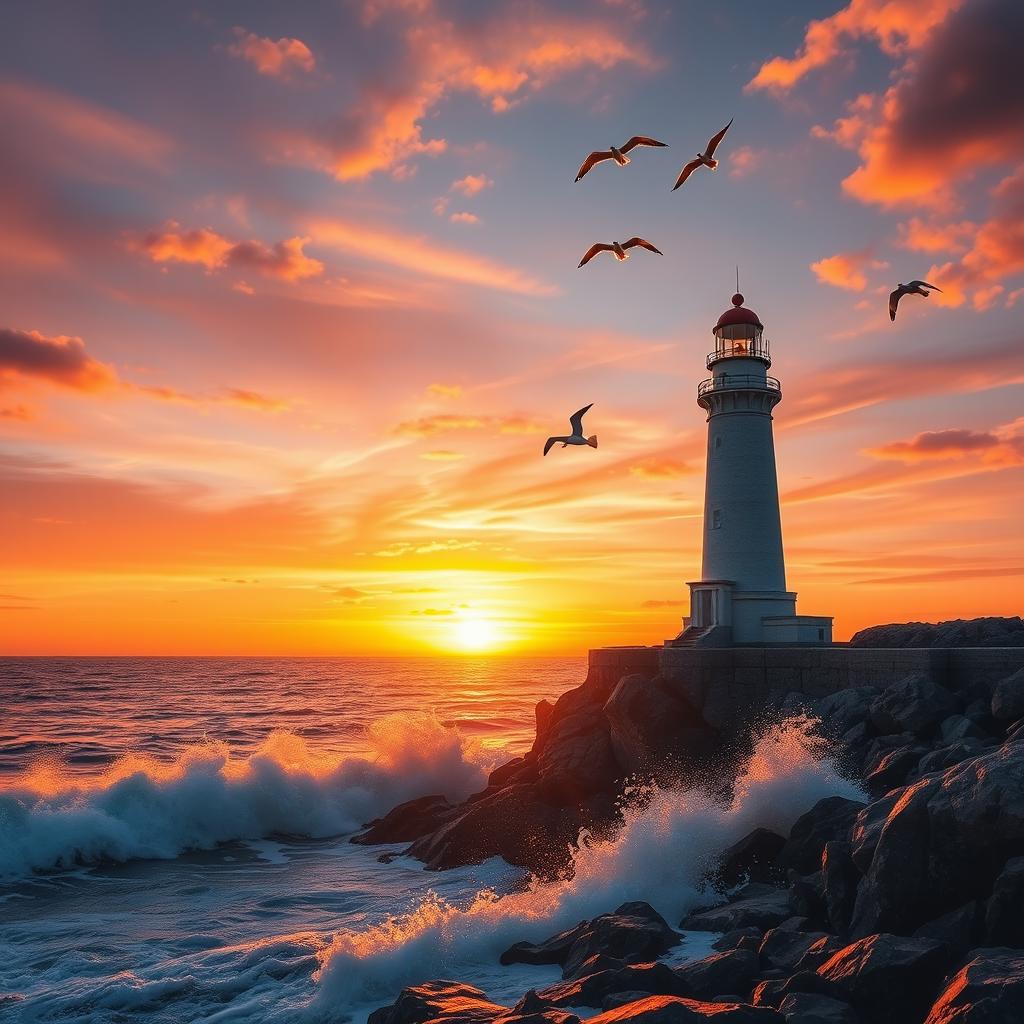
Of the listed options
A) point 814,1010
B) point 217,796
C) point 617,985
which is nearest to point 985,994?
point 814,1010

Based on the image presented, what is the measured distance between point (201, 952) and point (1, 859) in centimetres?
789

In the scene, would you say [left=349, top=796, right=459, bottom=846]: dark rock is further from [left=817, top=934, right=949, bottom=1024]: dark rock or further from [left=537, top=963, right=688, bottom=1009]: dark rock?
[left=817, top=934, right=949, bottom=1024]: dark rock

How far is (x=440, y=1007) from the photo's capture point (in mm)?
7141

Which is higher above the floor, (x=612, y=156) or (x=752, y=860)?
(x=612, y=156)

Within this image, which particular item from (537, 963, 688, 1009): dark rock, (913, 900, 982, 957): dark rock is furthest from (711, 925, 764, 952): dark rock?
(913, 900, 982, 957): dark rock

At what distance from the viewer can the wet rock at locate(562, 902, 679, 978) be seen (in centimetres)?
794

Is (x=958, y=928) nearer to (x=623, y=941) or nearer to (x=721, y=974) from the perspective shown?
(x=721, y=974)

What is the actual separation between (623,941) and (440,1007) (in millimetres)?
1948

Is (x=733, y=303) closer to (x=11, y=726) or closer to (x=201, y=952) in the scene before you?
(x=201, y=952)

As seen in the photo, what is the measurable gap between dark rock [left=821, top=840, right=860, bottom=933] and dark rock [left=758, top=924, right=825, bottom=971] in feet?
1.48

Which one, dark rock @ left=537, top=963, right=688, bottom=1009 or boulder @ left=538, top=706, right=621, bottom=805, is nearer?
dark rock @ left=537, top=963, right=688, bottom=1009

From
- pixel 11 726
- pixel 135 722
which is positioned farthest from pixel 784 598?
pixel 11 726

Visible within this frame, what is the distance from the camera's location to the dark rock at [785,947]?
6.92m

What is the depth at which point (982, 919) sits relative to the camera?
6570mm
